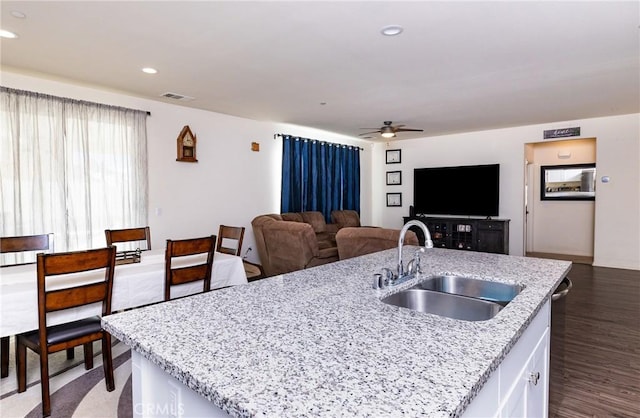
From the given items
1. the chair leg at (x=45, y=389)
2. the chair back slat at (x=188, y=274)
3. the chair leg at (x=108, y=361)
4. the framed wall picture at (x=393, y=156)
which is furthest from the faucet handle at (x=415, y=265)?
the framed wall picture at (x=393, y=156)

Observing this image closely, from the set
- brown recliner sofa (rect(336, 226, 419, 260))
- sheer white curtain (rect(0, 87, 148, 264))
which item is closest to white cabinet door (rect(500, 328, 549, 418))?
brown recliner sofa (rect(336, 226, 419, 260))

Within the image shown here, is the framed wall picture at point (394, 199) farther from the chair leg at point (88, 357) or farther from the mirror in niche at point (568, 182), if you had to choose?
the chair leg at point (88, 357)

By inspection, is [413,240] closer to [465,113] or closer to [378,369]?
[465,113]

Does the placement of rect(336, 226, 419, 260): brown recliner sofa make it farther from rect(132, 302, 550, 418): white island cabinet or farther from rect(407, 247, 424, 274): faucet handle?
rect(132, 302, 550, 418): white island cabinet

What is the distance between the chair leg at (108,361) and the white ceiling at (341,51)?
2.17 meters

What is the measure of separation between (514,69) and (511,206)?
3.94m

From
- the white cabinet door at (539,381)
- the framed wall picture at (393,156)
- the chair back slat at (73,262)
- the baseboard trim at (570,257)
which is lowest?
the baseboard trim at (570,257)

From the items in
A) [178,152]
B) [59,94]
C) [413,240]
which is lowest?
[413,240]

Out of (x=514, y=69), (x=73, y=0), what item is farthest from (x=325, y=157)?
(x=73, y=0)

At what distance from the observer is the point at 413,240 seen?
4008mm

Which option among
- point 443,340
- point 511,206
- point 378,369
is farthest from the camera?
point 511,206

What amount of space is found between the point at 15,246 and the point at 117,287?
3.70 feet

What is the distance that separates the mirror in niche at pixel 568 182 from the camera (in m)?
7.23

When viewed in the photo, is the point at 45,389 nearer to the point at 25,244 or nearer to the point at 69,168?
the point at 25,244
